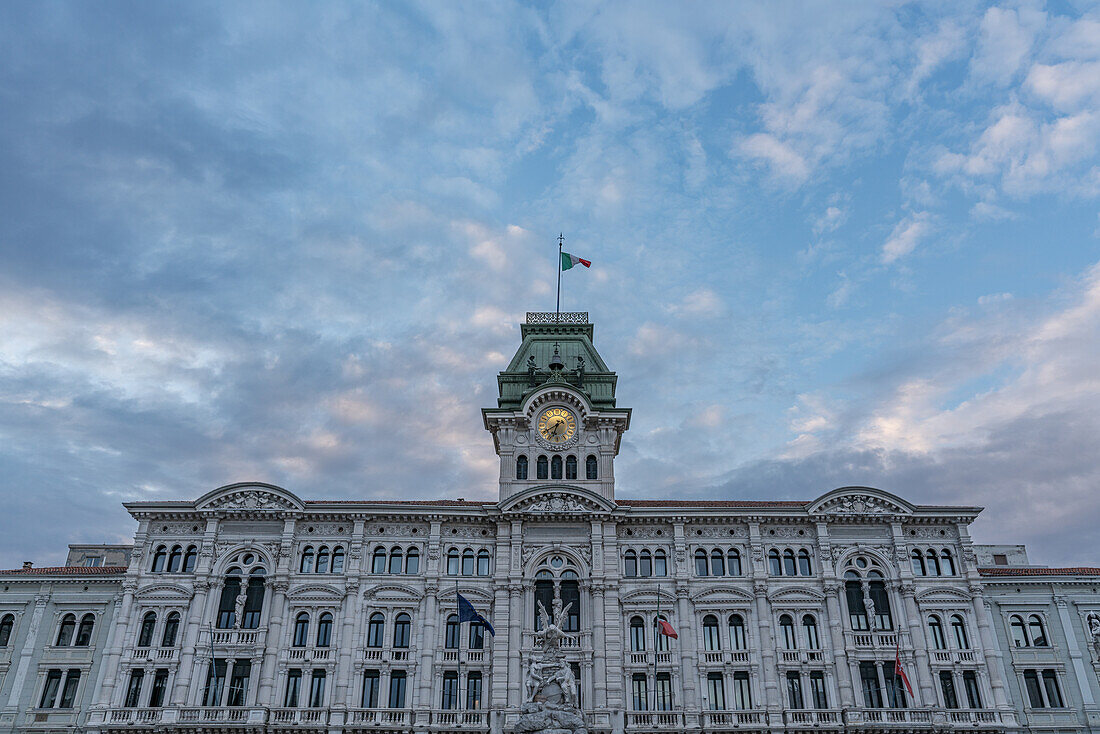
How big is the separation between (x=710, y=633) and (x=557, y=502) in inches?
483

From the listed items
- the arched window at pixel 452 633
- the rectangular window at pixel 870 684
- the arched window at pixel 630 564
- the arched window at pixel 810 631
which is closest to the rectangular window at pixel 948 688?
the rectangular window at pixel 870 684

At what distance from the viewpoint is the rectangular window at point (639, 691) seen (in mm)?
47188

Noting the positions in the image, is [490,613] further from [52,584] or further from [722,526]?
[52,584]

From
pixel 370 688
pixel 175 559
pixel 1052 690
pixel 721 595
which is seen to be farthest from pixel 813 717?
pixel 175 559

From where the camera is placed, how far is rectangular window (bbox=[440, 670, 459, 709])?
47219 millimetres

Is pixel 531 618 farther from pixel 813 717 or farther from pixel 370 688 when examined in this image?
pixel 813 717

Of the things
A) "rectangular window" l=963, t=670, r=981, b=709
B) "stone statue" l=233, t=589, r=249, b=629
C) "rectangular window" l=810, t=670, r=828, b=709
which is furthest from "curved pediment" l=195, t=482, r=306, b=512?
"rectangular window" l=963, t=670, r=981, b=709

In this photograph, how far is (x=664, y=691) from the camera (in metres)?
47.7

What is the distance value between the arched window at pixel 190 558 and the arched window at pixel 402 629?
1344 cm

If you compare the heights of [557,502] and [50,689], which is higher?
[557,502]

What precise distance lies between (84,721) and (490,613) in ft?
78.9

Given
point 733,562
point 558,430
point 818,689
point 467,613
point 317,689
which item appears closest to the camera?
point 467,613

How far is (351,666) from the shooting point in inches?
1880

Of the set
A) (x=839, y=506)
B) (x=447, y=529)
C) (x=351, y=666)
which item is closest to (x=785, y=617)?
(x=839, y=506)
